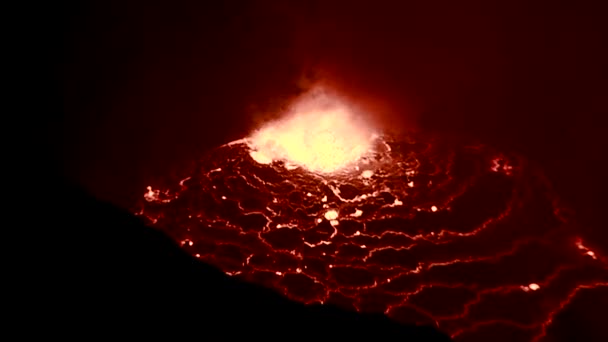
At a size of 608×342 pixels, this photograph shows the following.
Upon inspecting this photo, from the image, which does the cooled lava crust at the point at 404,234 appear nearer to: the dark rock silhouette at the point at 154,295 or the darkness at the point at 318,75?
the darkness at the point at 318,75

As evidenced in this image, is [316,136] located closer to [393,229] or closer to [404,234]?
[393,229]

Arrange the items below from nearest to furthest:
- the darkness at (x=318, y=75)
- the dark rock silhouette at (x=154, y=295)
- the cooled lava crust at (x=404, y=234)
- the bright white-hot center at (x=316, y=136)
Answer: the dark rock silhouette at (x=154, y=295) → the cooled lava crust at (x=404, y=234) → the darkness at (x=318, y=75) → the bright white-hot center at (x=316, y=136)

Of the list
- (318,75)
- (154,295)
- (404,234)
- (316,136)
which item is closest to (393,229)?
(404,234)

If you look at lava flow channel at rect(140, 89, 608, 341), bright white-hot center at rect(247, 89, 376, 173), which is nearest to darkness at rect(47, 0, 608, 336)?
bright white-hot center at rect(247, 89, 376, 173)

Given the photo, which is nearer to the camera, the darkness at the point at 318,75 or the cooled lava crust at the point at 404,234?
the cooled lava crust at the point at 404,234

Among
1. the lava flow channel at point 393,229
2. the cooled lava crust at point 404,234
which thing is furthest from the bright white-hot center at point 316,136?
the cooled lava crust at point 404,234

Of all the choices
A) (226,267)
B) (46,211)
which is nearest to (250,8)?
(226,267)

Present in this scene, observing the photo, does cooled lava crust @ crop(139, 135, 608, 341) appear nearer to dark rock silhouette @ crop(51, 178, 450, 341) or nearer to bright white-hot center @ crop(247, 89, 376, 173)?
bright white-hot center @ crop(247, 89, 376, 173)

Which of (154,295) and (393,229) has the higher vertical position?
(393,229)
